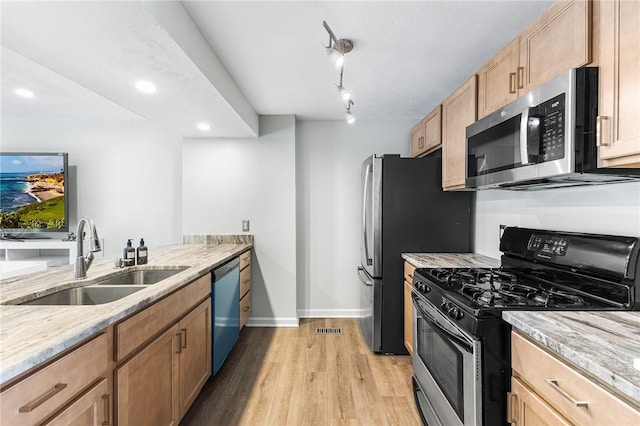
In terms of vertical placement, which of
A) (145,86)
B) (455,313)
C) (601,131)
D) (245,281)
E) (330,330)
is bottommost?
(330,330)

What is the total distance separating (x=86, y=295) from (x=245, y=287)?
179 cm

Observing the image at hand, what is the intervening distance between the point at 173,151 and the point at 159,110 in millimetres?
1378

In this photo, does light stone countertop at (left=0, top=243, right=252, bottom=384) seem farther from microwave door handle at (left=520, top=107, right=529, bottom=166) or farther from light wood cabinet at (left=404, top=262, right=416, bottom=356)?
microwave door handle at (left=520, top=107, right=529, bottom=166)

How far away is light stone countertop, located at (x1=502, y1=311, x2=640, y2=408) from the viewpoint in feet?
2.71

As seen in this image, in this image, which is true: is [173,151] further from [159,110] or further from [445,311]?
[445,311]

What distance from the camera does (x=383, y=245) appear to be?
115 inches

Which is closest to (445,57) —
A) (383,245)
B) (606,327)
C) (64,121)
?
(383,245)

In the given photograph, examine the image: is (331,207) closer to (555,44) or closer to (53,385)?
(555,44)

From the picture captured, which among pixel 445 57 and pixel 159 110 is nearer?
pixel 445 57

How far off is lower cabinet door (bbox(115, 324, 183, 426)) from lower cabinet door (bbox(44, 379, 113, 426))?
0.21ft

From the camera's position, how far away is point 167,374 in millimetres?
1669

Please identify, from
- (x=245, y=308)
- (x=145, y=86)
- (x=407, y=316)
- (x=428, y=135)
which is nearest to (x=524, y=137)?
(x=428, y=135)

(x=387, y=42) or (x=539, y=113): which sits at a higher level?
(x=387, y=42)

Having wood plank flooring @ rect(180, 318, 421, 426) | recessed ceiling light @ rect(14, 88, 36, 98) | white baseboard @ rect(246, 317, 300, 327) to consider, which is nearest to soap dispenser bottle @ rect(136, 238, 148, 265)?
wood plank flooring @ rect(180, 318, 421, 426)
